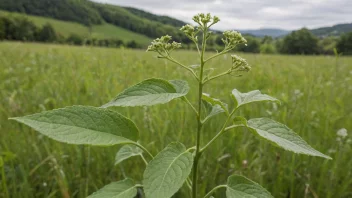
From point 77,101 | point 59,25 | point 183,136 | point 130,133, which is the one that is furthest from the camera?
point 59,25

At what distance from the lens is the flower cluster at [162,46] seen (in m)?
1.02

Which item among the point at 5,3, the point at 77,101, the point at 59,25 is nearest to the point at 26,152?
the point at 77,101

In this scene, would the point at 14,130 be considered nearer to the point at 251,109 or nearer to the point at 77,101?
the point at 77,101

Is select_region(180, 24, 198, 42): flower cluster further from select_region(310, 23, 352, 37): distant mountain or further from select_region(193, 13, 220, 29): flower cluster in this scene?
select_region(310, 23, 352, 37): distant mountain

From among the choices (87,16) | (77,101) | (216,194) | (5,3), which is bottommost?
(216,194)

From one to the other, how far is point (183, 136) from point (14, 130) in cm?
137

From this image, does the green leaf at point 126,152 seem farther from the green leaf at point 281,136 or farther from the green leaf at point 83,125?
the green leaf at point 281,136

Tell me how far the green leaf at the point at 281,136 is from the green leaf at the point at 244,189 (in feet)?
0.53

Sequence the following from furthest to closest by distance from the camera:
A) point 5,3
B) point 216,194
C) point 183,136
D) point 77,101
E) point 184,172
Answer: point 5,3, point 77,101, point 183,136, point 216,194, point 184,172

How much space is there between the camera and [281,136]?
3.12 ft

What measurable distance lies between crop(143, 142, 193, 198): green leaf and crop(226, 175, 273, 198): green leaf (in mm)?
201

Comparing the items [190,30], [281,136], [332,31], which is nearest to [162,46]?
[190,30]

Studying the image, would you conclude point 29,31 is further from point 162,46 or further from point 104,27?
point 162,46

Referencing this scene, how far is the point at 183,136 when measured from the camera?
2385 mm
